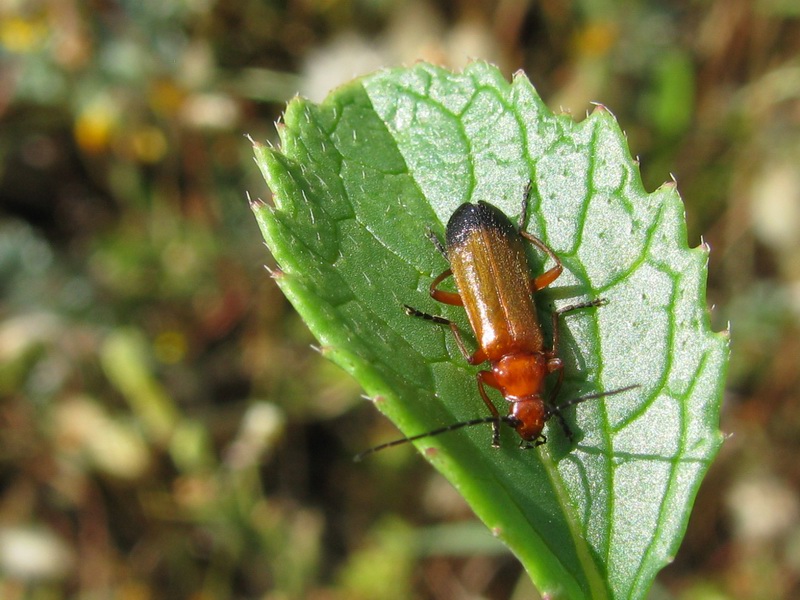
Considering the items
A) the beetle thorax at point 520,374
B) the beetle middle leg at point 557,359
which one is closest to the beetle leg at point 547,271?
the beetle middle leg at point 557,359

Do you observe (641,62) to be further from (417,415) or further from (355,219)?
(417,415)

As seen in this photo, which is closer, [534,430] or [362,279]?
[362,279]

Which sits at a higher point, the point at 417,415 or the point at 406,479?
the point at 406,479

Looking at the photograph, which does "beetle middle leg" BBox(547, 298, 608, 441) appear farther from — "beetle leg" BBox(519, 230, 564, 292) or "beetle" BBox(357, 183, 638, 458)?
"beetle leg" BBox(519, 230, 564, 292)

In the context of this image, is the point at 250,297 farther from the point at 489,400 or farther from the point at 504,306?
the point at 489,400

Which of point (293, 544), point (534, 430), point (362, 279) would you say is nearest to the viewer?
point (362, 279)

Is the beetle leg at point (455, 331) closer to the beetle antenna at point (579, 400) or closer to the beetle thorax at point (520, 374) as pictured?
the beetle thorax at point (520, 374)

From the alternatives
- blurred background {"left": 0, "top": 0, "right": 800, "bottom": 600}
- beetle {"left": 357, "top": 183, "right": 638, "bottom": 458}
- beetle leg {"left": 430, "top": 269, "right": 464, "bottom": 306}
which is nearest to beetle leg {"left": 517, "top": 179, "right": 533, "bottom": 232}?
beetle {"left": 357, "top": 183, "right": 638, "bottom": 458}

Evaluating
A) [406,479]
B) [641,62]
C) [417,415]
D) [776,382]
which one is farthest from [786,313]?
[417,415]

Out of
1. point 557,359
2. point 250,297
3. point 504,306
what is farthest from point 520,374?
point 250,297
